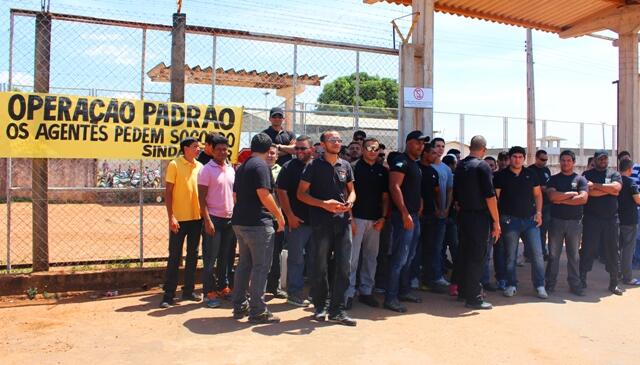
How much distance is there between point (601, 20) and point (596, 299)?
644 cm

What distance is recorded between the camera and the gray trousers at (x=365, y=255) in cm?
599

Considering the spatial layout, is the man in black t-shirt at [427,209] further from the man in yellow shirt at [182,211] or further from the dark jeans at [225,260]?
the man in yellow shirt at [182,211]

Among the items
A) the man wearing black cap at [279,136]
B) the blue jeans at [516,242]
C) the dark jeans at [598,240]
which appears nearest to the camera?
the man wearing black cap at [279,136]

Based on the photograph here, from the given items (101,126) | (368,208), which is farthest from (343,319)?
(101,126)

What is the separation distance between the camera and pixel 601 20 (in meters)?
10.7

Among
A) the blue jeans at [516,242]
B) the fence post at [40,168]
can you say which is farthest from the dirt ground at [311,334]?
the fence post at [40,168]

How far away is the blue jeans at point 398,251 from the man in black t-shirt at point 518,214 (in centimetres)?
133

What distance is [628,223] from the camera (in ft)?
25.6

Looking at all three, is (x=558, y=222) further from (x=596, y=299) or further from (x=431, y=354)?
(x=431, y=354)

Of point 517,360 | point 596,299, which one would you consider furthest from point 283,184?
point 596,299

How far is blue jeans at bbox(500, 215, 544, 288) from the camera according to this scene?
6.92 m

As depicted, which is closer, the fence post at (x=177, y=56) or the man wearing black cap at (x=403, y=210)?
A: the man wearing black cap at (x=403, y=210)

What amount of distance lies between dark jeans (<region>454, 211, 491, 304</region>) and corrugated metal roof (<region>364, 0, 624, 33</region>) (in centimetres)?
Result: 443

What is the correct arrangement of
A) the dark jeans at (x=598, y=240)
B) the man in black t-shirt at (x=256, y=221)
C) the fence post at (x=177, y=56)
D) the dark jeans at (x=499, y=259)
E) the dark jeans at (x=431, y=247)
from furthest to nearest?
the dark jeans at (x=598, y=240) → the dark jeans at (x=499, y=259) → the dark jeans at (x=431, y=247) → the fence post at (x=177, y=56) → the man in black t-shirt at (x=256, y=221)
